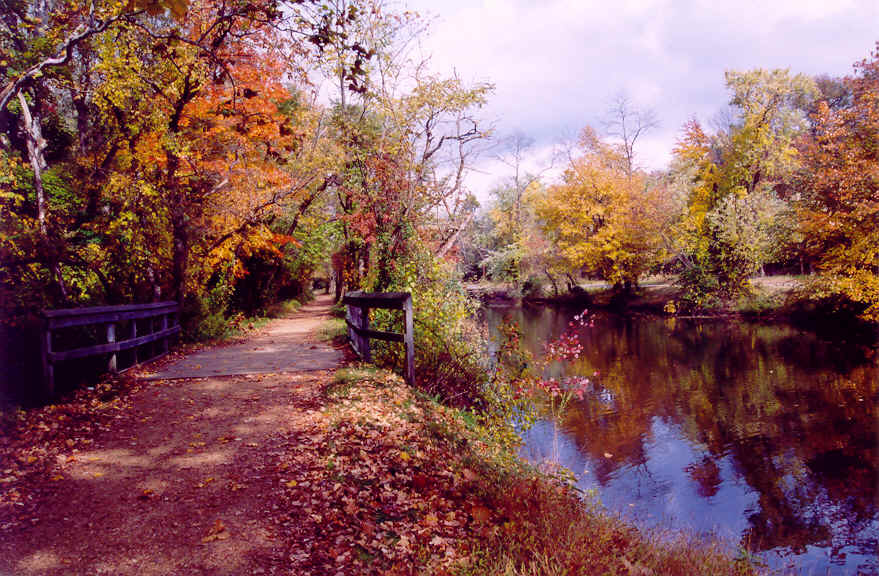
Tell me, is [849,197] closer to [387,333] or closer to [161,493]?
[387,333]

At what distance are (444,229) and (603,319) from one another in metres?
18.7

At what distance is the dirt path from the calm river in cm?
486

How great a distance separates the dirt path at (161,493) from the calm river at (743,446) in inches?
192

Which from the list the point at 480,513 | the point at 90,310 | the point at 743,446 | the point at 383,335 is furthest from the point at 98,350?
the point at 743,446

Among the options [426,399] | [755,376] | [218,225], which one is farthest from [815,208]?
[218,225]

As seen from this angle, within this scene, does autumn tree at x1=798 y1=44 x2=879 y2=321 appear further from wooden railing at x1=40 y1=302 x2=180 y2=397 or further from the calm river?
wooden railing at x1=40 y1=302 x2=180 y2=397

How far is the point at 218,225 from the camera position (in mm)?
15305

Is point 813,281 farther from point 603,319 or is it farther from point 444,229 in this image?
point 444,229

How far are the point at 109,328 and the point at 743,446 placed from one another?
1147 centimetres

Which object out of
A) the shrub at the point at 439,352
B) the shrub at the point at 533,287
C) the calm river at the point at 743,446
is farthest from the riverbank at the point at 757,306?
the shrub at the point at 439,352

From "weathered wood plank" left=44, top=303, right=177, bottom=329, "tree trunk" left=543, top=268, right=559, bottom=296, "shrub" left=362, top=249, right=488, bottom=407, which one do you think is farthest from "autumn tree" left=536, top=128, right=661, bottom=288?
"weathered wood plank" left=44, top=303, right=177, bottom=329

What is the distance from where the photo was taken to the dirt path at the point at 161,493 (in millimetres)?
3342

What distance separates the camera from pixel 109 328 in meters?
7.69

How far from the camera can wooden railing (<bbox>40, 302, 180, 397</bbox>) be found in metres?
6.23
